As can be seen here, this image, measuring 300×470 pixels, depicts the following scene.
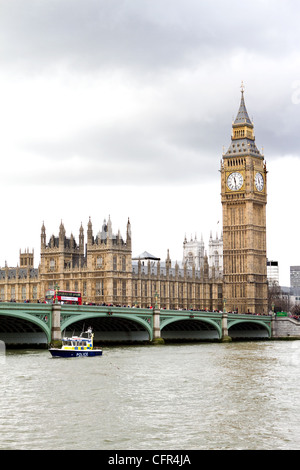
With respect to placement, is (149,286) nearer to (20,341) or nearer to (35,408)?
(20,341)

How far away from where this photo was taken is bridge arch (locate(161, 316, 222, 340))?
3858 inches

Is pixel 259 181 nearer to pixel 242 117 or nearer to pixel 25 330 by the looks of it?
pixel 242 117

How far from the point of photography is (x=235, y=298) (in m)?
134

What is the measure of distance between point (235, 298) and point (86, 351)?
7047cm

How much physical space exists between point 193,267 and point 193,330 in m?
33.3

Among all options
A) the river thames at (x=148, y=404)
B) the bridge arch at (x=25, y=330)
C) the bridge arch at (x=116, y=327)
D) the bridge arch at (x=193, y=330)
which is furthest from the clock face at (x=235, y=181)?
the river thames at (x=148, y=404)

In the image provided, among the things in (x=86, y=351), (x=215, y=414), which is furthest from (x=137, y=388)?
(x=86, y=351)

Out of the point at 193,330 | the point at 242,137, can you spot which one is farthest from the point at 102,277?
the point at 242,137

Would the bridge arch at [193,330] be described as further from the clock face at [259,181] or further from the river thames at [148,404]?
the clock face at [259,181]

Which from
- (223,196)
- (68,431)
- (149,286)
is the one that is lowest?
(68,431)

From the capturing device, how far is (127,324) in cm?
8750

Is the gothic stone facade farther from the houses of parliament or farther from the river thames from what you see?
the river thames

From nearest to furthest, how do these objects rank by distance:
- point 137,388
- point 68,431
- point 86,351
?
point 68,431, point 137,388, point 86,351

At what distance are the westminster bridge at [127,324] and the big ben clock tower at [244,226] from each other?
18563 mm
